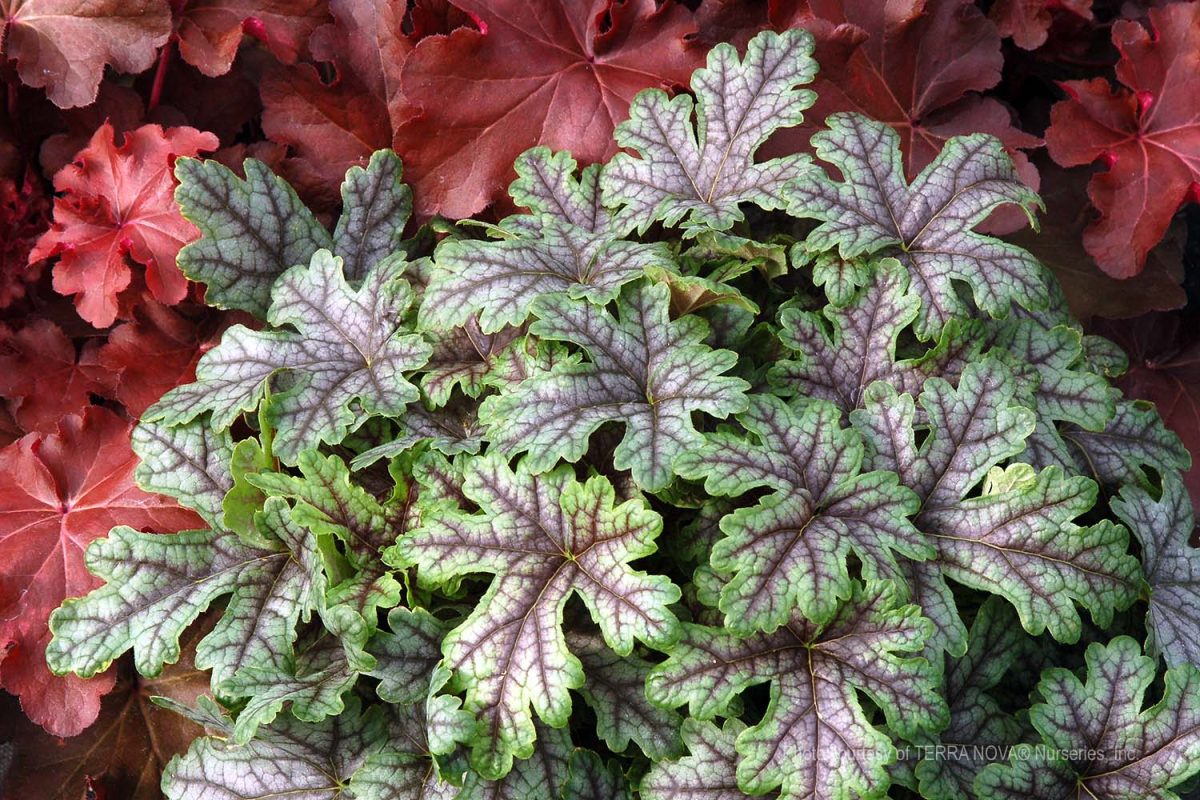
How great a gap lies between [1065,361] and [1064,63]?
3.46 feet

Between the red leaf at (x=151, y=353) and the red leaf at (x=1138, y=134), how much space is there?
67.2 inches

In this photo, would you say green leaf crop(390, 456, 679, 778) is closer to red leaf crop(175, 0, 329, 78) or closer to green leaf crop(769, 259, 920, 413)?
green leaf crop(769, 259, 920, 413)

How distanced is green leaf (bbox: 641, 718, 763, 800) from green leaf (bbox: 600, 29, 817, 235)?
799 mm

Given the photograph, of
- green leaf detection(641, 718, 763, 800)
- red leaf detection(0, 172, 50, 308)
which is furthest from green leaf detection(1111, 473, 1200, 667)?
red leaf detection(0, 172, 50, 308)

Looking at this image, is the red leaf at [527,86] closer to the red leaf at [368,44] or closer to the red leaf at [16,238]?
the red leaf at [368,44]

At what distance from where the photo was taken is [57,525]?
1836 millimetres

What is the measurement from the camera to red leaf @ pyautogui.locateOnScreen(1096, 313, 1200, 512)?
88.6 inches

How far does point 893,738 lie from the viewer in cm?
155

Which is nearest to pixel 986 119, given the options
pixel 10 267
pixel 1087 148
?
pixel 1087 148

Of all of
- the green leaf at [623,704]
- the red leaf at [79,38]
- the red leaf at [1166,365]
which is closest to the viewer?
the green leaf at [623,704]

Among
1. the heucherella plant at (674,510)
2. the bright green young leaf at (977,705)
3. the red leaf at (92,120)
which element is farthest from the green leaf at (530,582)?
the red leaf at (92,120)

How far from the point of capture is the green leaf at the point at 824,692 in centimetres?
140

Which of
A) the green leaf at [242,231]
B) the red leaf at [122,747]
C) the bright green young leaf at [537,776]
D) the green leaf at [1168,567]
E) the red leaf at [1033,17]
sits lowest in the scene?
the red leaf at [122,747]

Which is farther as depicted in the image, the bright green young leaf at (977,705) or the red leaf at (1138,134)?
the red leaf at (1138,134)
